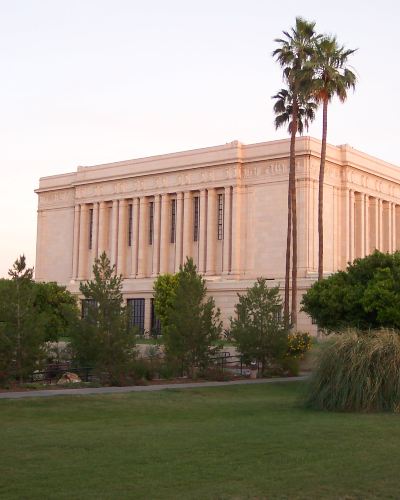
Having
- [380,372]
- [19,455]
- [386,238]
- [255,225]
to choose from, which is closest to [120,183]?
[255,225]

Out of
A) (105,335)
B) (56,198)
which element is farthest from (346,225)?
(105,335)

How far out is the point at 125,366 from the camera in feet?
89.1

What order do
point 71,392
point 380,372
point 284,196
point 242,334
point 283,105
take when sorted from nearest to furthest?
point 380,372 → point 71,392 → point 242,334 → point 283,105 → point 284,196

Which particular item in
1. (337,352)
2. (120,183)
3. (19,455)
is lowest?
(19,455)

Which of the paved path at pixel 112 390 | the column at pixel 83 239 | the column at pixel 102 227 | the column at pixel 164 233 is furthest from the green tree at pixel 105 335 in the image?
the column at pixel 83 239

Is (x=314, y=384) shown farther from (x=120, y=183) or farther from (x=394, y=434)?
(x=120, y=183)

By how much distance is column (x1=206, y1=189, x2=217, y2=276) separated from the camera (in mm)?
71625

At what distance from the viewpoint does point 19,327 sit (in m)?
25.9

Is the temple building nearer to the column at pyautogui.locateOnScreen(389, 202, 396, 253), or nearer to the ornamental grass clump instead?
the column at pyautogui.locateOnScreen(389, 202, 396, 253)

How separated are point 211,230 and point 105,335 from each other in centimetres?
4489

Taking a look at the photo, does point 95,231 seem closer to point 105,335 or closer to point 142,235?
point 142,235

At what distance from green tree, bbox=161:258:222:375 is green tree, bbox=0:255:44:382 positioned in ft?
19.2

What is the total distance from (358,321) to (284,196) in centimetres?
3829

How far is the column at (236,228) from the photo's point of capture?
69.8 metres
